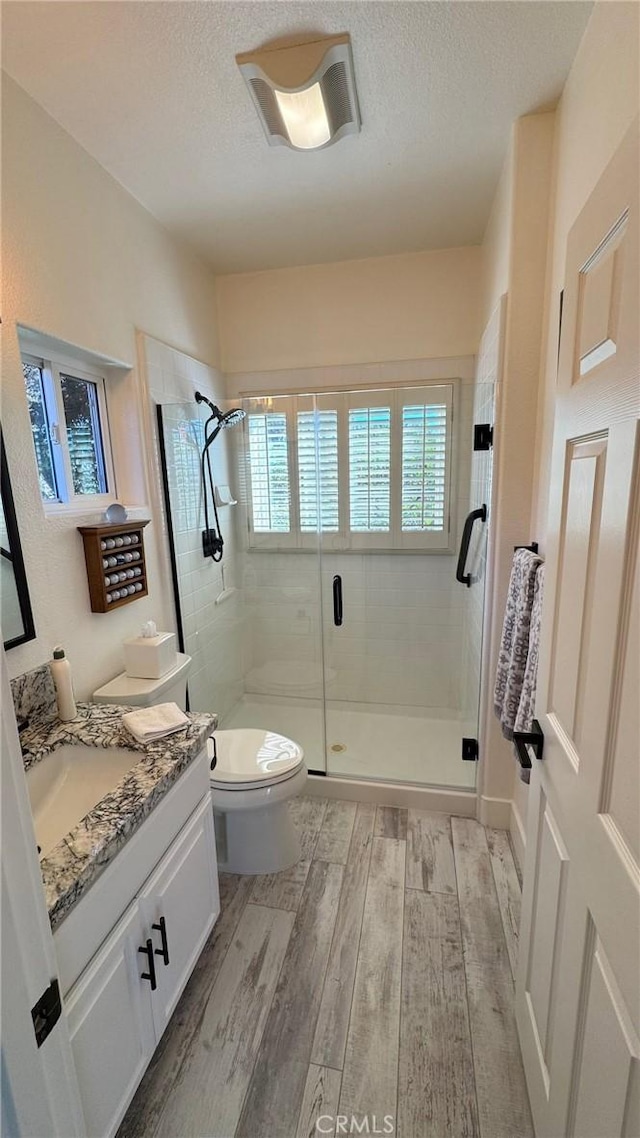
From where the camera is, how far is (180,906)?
129cm

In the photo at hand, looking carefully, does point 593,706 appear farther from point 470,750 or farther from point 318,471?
point 318,471

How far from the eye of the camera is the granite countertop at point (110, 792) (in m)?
0.87

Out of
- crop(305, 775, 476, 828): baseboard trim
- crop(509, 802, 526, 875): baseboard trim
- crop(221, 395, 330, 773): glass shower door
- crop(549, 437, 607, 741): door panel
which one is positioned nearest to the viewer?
crop(549, 437, 607, 741): door panel

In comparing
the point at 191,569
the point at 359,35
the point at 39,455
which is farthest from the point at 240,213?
the point at 191,569

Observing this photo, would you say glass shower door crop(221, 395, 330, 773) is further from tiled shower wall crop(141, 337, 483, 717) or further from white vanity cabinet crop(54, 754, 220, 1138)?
white vanity cabinet crop(54, 754, 220, 1138)

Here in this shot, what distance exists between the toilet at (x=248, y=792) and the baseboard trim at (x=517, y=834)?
890mm

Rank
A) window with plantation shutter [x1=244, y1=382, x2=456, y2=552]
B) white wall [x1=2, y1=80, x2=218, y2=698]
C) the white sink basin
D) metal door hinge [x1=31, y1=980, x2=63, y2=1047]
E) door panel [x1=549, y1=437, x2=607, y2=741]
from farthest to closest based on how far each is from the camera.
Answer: window with plantation shutter [x1=244, y1=382, x2=456, y2=552], white wall [x1=2, y1=80, x2=218, y2=698], the white sink basin, door panel [x1=549, y1=437, x2=607, y2=741], metal door hinge [x1=31, y1=980, x2=63, y2=1047]

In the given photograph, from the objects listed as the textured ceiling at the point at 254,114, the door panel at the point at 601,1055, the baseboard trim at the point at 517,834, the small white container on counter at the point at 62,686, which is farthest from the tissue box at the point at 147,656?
the textured ceiling at the point at 254,114

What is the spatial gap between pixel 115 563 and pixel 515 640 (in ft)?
4.74

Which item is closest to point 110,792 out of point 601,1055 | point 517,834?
point 601,1055

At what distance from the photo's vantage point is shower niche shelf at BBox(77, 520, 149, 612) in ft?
5.34

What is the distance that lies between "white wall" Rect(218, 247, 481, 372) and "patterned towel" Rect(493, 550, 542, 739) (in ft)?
4.88

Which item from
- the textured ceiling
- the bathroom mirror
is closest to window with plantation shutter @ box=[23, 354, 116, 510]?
the bathroom mirror

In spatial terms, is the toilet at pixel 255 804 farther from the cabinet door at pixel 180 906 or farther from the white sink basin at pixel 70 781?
the white sink basin at pixel 70 781
